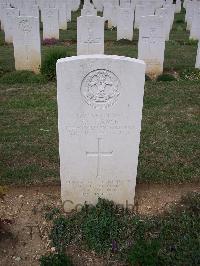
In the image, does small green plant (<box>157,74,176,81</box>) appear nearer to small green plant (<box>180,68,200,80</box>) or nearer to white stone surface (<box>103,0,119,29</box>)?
small green plant (<box>180,68,200,80</box>)

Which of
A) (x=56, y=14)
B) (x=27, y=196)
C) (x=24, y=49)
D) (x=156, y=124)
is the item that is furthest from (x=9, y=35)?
(x=27, y=196)

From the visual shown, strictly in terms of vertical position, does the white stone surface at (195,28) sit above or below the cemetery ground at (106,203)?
above

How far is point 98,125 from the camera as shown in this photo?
14.1 feet

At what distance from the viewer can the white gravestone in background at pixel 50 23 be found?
16219 mm

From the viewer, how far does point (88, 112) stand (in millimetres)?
4203

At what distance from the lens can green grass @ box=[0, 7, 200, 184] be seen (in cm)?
563

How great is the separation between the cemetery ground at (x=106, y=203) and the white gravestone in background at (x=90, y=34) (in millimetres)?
2436

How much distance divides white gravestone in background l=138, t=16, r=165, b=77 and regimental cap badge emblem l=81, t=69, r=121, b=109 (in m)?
6.87

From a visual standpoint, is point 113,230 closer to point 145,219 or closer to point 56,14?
point 145,219

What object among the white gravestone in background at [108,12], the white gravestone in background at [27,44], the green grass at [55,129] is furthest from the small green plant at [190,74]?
the white gravestone in background at [108,12]

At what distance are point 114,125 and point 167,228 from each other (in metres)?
1.36

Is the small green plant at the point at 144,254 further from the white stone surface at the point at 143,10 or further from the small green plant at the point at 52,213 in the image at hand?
the white stone surface at the point at 143,10

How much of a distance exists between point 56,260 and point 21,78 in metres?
7.31

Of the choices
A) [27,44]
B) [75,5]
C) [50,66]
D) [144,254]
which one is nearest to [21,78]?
[50,66]
